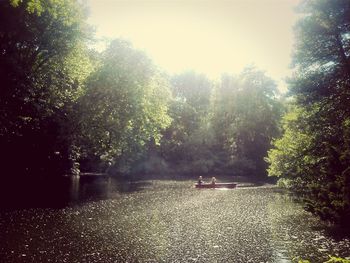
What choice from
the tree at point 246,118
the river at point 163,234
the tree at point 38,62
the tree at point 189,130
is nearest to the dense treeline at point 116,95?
the tree at point 38,62

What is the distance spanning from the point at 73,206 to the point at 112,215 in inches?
205

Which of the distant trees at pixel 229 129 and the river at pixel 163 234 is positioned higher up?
the distant trees at pixel 229 129

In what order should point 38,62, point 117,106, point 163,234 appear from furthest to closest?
point 117,106, point 38,62, point 163,234

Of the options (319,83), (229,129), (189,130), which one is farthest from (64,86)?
(229,129)

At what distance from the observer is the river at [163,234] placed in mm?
14656

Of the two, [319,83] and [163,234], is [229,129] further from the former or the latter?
[163,234]

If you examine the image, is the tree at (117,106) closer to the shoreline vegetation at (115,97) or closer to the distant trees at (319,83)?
the shoreline vegetation at (115,97)

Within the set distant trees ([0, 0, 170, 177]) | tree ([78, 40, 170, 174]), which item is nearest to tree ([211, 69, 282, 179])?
tree ([78, 40, 170, 174])

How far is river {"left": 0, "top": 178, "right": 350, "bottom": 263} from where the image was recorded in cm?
1466

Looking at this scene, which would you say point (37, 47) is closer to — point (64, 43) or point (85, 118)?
point (64, 43)

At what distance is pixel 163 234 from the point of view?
1884 centimetres

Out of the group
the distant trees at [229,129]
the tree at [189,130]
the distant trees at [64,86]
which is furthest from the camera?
the distant trees at [229,129]

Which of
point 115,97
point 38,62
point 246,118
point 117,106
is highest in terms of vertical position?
point 246,118

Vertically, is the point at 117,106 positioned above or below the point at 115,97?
below
